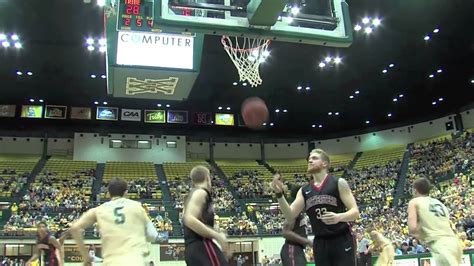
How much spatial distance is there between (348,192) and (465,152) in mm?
27457

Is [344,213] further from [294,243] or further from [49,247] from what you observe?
[49,247]

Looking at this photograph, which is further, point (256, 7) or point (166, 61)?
point (166, 61)

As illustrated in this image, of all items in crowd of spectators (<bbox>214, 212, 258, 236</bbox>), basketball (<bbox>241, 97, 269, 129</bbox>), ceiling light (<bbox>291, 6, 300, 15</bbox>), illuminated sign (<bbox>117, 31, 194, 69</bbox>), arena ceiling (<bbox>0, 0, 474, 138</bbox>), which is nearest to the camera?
ceiling light (<bbox>291, 6, 300, 15</bbox>)

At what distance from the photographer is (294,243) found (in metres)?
6.04

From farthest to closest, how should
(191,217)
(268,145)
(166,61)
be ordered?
(268,145), (166,61), (191,217)

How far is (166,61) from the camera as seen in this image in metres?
9.59

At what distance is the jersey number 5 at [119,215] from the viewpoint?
4402mm

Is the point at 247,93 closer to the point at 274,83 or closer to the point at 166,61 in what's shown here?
the point at 274,83

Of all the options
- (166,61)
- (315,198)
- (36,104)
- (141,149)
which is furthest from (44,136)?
(315,198)

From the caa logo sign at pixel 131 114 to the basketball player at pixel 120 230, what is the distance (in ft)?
93.8

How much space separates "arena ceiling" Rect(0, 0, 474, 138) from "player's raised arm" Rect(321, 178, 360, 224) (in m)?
14.3

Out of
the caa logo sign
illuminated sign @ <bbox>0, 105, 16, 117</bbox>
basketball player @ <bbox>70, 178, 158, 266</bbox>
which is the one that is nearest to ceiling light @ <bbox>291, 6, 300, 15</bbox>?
basketball player @ <bbox>70, 178, 158, 266</bbox>

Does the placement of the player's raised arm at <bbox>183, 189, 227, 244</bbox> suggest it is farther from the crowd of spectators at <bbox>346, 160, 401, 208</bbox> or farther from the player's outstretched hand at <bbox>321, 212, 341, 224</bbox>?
the crowd of spectators at <bbox>346, 160, 401, 208</bbox>

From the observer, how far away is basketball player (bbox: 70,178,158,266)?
4297mm
